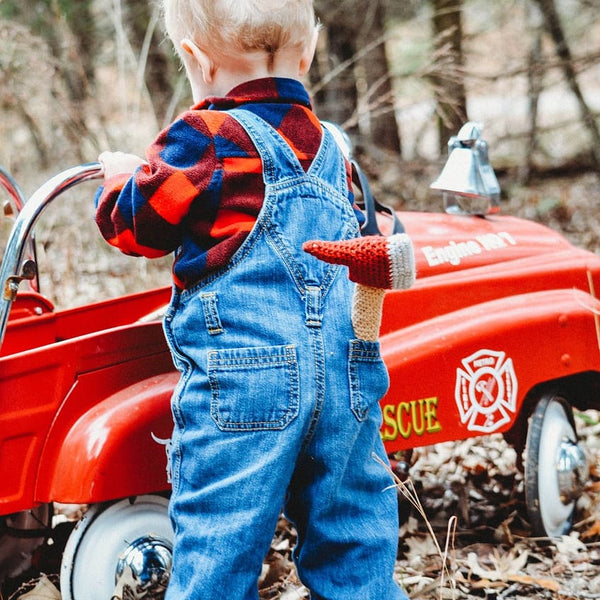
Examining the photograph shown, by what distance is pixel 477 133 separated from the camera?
9.93 feet

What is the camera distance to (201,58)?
1936 millimetres

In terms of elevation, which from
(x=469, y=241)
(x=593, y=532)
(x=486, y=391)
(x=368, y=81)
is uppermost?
(x=368, y=81)

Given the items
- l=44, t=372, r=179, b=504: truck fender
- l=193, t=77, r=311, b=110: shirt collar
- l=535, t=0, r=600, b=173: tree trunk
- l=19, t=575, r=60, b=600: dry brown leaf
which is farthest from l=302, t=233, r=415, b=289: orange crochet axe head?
l=535, t=0, r=600, b=173: tree trunk

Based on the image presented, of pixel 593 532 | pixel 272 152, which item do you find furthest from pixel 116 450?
pixel 593 532

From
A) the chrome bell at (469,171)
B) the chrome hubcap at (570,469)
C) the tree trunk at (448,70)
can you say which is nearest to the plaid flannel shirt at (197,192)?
the chrome bell at (469,171)

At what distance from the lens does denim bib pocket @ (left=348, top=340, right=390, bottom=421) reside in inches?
75.4

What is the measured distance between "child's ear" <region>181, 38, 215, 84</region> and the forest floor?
1.17 meters

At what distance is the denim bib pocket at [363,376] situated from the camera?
1914mm

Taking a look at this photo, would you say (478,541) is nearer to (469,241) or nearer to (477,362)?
(477,362)

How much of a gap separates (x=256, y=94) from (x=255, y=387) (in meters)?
0.65

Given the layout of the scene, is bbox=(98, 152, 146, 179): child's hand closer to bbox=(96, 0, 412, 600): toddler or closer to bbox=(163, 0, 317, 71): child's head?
bbox=(96, 0, 412, 600): toddler

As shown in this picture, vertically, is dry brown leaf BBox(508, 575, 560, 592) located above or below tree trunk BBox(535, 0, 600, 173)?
below

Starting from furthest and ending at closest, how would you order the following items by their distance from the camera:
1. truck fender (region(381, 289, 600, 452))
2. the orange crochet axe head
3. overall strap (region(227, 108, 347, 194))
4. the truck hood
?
the truck hood < truck fender (region(381, 289, 600, 452)) < overall strap (region(227, 108, 347, 194)) < the orange crochet axe head

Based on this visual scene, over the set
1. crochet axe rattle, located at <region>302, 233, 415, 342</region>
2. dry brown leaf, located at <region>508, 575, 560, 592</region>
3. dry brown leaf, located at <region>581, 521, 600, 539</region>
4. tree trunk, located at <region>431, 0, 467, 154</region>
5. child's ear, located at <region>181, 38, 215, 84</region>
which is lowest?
dry brown leaf, located at <region>508, 575, 560, 592</region>
